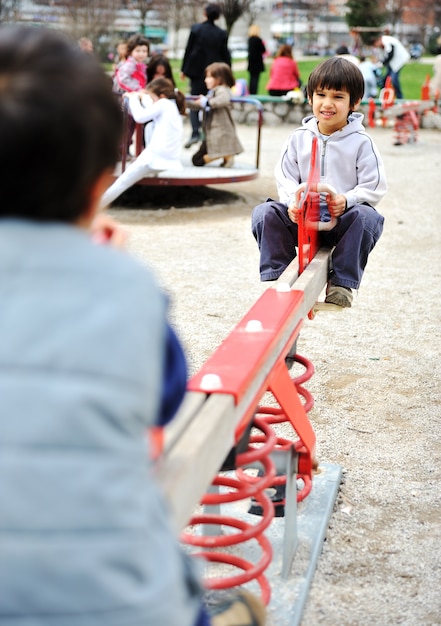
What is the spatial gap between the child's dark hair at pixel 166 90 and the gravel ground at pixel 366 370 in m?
0.98

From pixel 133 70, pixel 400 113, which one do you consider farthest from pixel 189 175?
pixel 400 113

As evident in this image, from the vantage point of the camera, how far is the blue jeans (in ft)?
10.6

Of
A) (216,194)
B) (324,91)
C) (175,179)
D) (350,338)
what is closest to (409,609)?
(324,91)

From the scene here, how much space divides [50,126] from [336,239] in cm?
243

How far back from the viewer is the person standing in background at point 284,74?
15.2 meters

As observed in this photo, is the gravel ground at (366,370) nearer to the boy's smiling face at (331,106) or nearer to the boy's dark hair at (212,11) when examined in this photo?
the boy's smiling face at (331,106)

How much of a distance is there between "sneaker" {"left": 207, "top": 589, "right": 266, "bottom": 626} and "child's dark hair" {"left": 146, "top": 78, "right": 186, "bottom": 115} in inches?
256

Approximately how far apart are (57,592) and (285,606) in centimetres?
130

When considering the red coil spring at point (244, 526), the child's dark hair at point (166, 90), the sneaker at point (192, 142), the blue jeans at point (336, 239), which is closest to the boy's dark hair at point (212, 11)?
the sneaker at point (192, 142)

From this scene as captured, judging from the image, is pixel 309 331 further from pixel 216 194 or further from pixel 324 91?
pixel 216 194

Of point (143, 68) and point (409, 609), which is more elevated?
point (143, 68)

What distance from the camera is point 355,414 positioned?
359 cm

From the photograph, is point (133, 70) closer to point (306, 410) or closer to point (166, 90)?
point (166, 90)

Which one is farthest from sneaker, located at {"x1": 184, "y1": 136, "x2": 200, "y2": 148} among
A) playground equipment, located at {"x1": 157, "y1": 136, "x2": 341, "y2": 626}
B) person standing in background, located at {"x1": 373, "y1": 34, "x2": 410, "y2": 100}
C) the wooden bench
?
playground equipment, located at {"x1": 157, "y1": 136, "x2": 341, "y2": 626}
